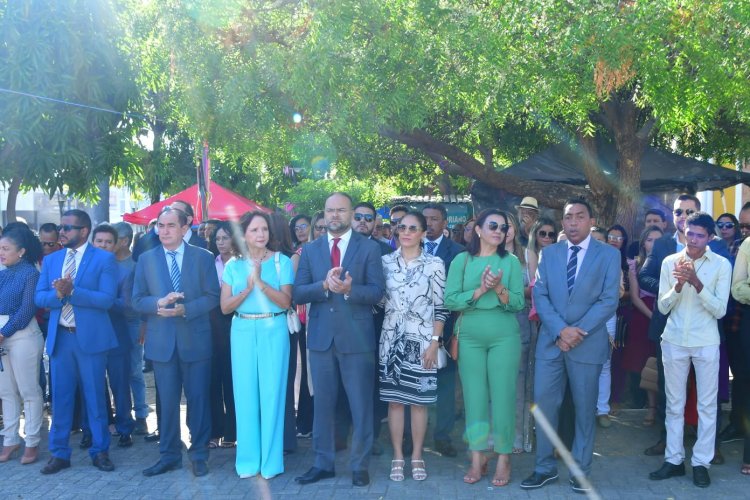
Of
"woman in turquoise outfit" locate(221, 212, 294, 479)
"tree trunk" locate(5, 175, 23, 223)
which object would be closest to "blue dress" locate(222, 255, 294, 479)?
"woman in turquoise outfit" locate(221, 212, 294, 479)

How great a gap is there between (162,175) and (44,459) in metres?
18.0

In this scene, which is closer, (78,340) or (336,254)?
(336,254)

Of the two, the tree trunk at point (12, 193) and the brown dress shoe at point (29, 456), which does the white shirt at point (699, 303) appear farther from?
the tree trunk at point (12, 193)

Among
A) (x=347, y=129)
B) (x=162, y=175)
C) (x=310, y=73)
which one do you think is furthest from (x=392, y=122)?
(x=162, y=175)

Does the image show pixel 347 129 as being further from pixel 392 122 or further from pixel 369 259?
pixel 369 259

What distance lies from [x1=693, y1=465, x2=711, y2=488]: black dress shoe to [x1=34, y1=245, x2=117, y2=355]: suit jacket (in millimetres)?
4671

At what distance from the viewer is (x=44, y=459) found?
22.1ft

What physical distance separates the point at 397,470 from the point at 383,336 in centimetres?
103

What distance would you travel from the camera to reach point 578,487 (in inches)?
224

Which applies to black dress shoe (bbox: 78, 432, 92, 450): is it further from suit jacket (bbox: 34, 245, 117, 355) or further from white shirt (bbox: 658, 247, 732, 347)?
white shirt (bbox: 658, 247, 732, 347)

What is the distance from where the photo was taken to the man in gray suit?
5.68m

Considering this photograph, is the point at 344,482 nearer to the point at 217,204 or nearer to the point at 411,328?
the point at 411,328

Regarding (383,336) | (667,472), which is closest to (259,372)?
(383,336)

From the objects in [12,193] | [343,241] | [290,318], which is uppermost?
[12,193]
